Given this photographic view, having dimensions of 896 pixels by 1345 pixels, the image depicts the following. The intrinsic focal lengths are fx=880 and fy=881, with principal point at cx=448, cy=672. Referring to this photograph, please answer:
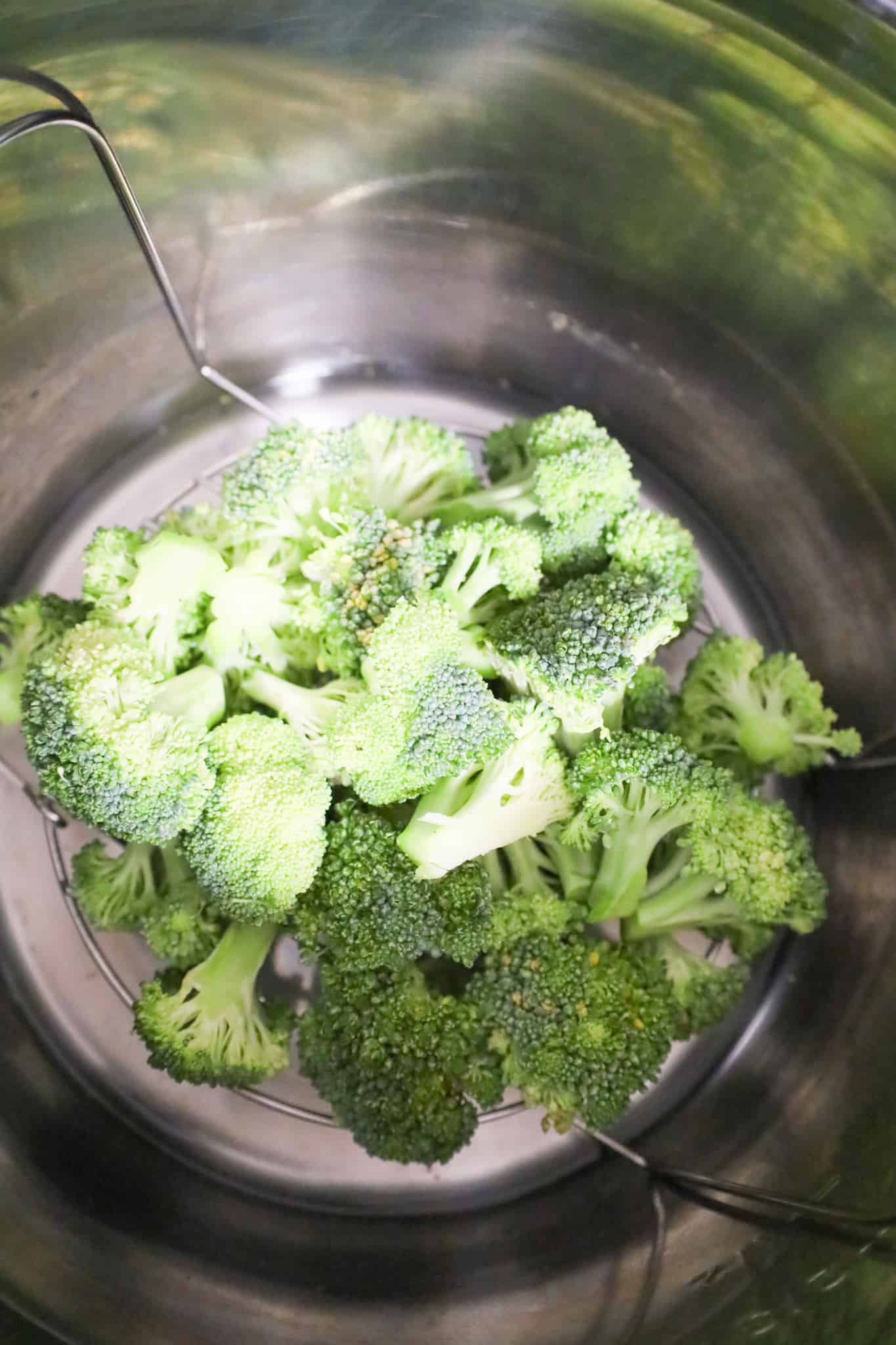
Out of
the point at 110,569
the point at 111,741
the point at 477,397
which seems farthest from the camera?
the point at 477,397

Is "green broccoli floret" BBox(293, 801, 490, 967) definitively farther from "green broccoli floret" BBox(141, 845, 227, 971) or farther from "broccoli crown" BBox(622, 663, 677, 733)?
"broccoli crown" BBox(622, 663, 677, 733)

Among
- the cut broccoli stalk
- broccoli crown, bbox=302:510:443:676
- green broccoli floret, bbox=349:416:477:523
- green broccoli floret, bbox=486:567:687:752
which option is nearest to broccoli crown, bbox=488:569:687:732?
green broccoli floret, bbox=486:567:687:752

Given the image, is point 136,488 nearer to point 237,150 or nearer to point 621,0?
point 237,150

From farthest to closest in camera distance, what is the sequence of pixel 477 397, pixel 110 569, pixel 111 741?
pixel 477 397 → pixel 110 569 → pixel 111 741

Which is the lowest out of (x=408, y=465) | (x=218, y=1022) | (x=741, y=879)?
(x=218, y=1022)

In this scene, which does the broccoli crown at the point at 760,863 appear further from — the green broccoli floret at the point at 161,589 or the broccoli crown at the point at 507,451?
the green broccoli floret at the point at 161,589

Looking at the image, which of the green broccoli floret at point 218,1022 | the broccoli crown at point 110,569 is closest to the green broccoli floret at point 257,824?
the green broccoli floret at point 218,1022

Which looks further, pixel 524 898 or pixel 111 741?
pixel 524 898

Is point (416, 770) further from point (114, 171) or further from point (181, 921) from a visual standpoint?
point (114, 171)

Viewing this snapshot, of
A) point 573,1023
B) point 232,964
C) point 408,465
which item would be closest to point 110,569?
point 408,465
